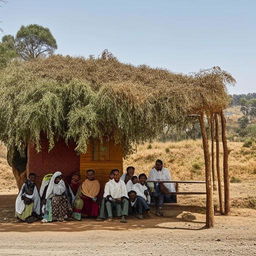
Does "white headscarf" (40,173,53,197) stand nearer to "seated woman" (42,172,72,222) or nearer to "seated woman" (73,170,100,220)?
"seated woman" (42,172,72,222)

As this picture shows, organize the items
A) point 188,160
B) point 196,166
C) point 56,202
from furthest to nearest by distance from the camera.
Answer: point 188,160
point 196,166
point 56,202

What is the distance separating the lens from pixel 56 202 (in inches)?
448

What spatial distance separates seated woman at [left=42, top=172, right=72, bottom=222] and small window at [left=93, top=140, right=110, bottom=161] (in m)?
1.58

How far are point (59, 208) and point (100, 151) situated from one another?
7.54 ft

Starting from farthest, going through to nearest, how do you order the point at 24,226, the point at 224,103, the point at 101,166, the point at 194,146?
the point at 194,146
the point at 101,166
the point at 224,103
the point at 24,226

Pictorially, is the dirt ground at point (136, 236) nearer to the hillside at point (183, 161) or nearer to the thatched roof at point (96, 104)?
the thatched roof at point (96, 104)

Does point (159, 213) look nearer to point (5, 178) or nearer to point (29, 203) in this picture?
point (29, 203)

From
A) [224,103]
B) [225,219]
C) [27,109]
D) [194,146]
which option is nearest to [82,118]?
[27,109]

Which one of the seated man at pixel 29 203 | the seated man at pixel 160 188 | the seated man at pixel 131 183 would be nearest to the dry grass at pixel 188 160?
the seated man at pixel 160 188

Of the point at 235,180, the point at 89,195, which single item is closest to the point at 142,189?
the point at 89,195

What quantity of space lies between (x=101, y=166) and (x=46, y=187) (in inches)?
72.0

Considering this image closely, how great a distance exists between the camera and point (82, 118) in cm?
1079

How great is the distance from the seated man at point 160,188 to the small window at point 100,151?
5.30 ft

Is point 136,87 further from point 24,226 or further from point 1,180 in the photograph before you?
point 1,180
